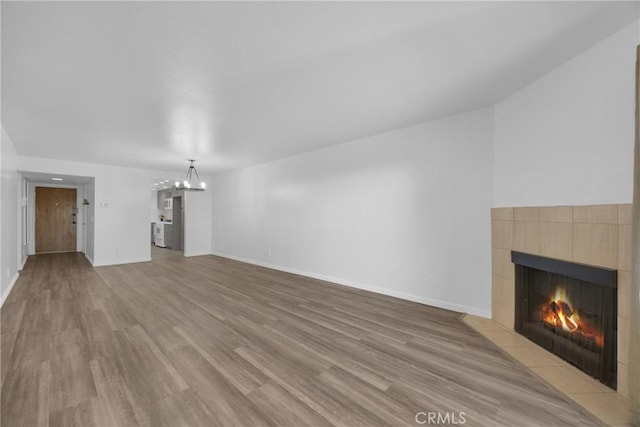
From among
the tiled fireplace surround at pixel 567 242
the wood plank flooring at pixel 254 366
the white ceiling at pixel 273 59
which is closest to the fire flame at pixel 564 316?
the tiled fireplace surround at pixel 567 242

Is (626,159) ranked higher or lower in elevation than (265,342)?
higher

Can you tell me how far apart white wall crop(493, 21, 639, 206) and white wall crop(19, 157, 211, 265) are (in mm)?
8290

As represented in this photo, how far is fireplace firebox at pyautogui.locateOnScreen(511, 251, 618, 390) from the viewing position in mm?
1931

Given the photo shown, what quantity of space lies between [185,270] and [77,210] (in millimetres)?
6060

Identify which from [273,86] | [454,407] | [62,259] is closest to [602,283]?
[454,407]

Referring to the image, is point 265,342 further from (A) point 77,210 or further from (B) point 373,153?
(A) point 77,210

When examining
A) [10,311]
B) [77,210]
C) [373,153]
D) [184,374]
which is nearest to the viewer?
[184,374]

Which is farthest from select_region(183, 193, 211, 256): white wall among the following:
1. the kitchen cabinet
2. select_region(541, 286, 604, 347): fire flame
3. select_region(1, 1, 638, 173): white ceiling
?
select_region(541, 286, 604, 347): fire flame

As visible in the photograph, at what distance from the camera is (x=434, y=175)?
3.58 metres

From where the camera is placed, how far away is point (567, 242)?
7.37 ft

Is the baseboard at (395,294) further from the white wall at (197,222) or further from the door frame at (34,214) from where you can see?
the door frame at (34,214)

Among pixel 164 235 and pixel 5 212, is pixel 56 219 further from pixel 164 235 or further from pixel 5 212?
pixel 5 212
